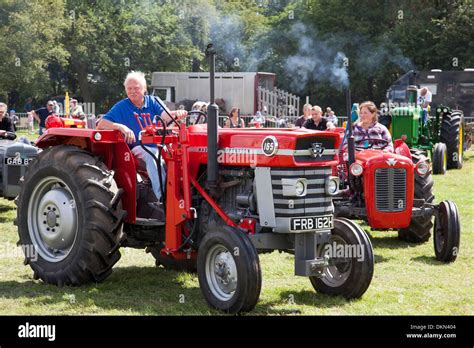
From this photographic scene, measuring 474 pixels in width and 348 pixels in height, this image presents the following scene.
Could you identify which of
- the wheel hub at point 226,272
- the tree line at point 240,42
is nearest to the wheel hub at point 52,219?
the wheel hub at point 226,272

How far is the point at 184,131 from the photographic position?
6.15 metres

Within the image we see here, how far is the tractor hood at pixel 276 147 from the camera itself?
561cm

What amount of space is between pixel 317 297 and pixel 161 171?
1.56m

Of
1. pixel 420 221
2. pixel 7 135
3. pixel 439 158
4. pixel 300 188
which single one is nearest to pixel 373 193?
pixel 420 221

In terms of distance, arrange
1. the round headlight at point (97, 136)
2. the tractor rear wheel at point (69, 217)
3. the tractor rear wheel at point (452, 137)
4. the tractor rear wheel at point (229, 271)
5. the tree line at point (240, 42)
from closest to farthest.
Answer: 1. the tractor rear wheel at point (229, 271)
2. the tractor rear wheel at point (69, 217)
3. the round headlight at point (97, 136)
4. the tractor rear wheel at point (452, 137)
5. the tree line at point (240, 42)

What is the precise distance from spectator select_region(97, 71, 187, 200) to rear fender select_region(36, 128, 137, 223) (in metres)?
0.09

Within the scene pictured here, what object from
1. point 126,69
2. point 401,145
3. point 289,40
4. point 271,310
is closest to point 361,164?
point 401,145

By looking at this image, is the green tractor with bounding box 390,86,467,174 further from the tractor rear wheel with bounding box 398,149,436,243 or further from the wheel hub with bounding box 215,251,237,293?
the wheel hub with bounding box 215,251,237,293

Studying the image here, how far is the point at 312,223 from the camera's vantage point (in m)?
5.72

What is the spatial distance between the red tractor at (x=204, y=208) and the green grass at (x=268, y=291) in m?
0.20

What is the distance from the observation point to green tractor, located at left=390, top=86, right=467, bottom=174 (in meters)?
17.4

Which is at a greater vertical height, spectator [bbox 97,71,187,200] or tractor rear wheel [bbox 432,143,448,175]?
spectator [bbox 97,71,187,200]

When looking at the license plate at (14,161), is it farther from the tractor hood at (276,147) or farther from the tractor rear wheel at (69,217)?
the tractor hood at (276,147)

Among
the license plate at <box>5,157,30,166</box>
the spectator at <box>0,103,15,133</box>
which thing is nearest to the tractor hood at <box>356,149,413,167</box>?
the license plate at <box>5,157,30,166</box>
